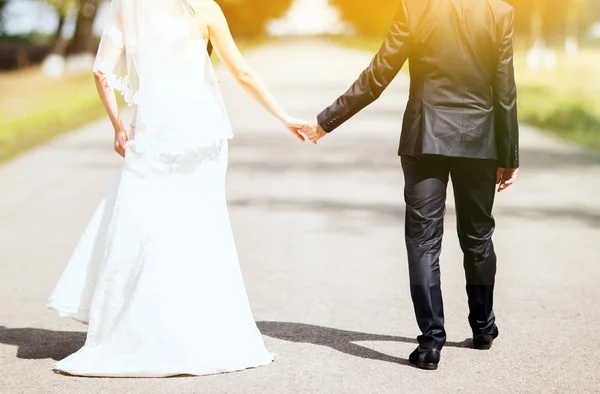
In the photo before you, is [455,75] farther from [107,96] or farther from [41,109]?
[41,109]

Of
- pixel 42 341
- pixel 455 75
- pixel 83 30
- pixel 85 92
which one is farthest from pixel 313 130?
pixel 83 30

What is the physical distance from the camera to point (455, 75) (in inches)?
204

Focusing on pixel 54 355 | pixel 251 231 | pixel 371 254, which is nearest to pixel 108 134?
pixel 251 231

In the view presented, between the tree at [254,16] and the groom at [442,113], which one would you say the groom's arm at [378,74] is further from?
the tree at [254,16]

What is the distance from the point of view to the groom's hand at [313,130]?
5682 mm

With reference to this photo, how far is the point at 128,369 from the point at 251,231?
4.43 metres

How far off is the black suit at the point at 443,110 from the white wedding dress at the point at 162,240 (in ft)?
2.60

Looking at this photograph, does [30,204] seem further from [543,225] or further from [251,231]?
[543,225]

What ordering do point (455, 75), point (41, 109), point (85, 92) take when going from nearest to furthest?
point (455, 75)
point (41, 109)
point (85, 92)

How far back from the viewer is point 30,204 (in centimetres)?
1098

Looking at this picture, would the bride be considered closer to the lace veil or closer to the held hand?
the lace veil

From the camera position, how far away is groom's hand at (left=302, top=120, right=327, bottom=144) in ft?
18.6

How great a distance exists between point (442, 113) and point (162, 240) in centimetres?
142

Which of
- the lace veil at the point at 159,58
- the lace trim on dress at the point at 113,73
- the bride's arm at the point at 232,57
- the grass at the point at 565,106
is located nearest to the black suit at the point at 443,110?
the bride's arm at the point at 232,57
